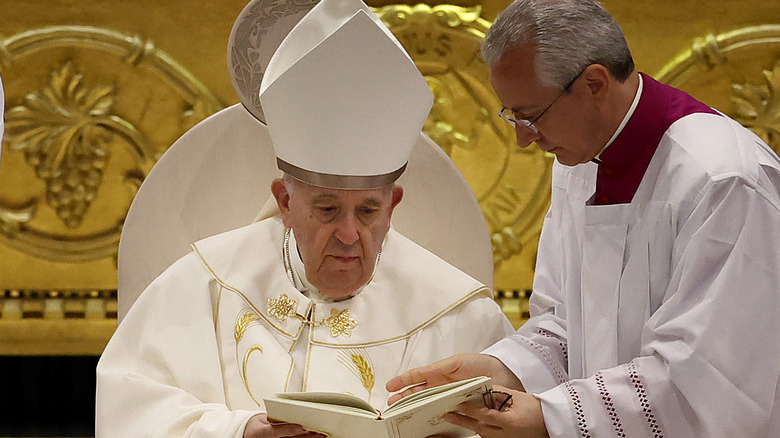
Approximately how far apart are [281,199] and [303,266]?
297 millimetres

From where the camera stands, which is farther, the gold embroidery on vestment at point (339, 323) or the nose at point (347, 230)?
the gold embroidery on vestment at point (339, 323)

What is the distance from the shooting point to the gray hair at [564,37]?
110 inches

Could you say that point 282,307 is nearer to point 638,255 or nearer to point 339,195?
point 339,195

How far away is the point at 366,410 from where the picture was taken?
254cm

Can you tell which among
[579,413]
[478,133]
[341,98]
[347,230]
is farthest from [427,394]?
[478,133]

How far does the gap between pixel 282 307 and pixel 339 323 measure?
0.19 metres

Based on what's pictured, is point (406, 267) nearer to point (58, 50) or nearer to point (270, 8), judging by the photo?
point (270, 8)

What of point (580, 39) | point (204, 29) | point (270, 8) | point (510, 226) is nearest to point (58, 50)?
point (204, 29)

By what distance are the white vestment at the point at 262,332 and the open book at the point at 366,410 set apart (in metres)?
0.55

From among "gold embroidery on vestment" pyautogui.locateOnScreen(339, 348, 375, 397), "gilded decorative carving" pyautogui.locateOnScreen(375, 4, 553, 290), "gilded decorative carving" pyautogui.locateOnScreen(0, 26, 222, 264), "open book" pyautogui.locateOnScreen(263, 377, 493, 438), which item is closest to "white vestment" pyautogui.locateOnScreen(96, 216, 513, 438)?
"gold embroidery on vestment" pyautogui.locateOnScreen(339, 348, 375, 397)

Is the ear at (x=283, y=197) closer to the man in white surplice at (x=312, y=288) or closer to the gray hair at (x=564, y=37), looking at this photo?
the man in white surplice at (x=312, y=288)

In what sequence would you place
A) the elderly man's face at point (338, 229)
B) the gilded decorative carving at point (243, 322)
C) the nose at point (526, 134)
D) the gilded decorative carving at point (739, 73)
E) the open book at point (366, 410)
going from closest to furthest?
1. the open book at point (366, 410)
2. the nose at point (526, 134)
3. the elderly man's face at point (338, 229)
4. the gilded decorative carving at point (243, 322)
5. the gilded decorative carving at point (739, 73)

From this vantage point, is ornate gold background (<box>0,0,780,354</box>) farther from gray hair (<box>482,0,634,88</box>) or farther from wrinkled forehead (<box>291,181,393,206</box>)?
gray hair (<box>482,0,634,88</box>)

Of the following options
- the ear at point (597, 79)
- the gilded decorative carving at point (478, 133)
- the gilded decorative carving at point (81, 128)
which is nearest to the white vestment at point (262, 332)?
the ear at point (597, 79)
